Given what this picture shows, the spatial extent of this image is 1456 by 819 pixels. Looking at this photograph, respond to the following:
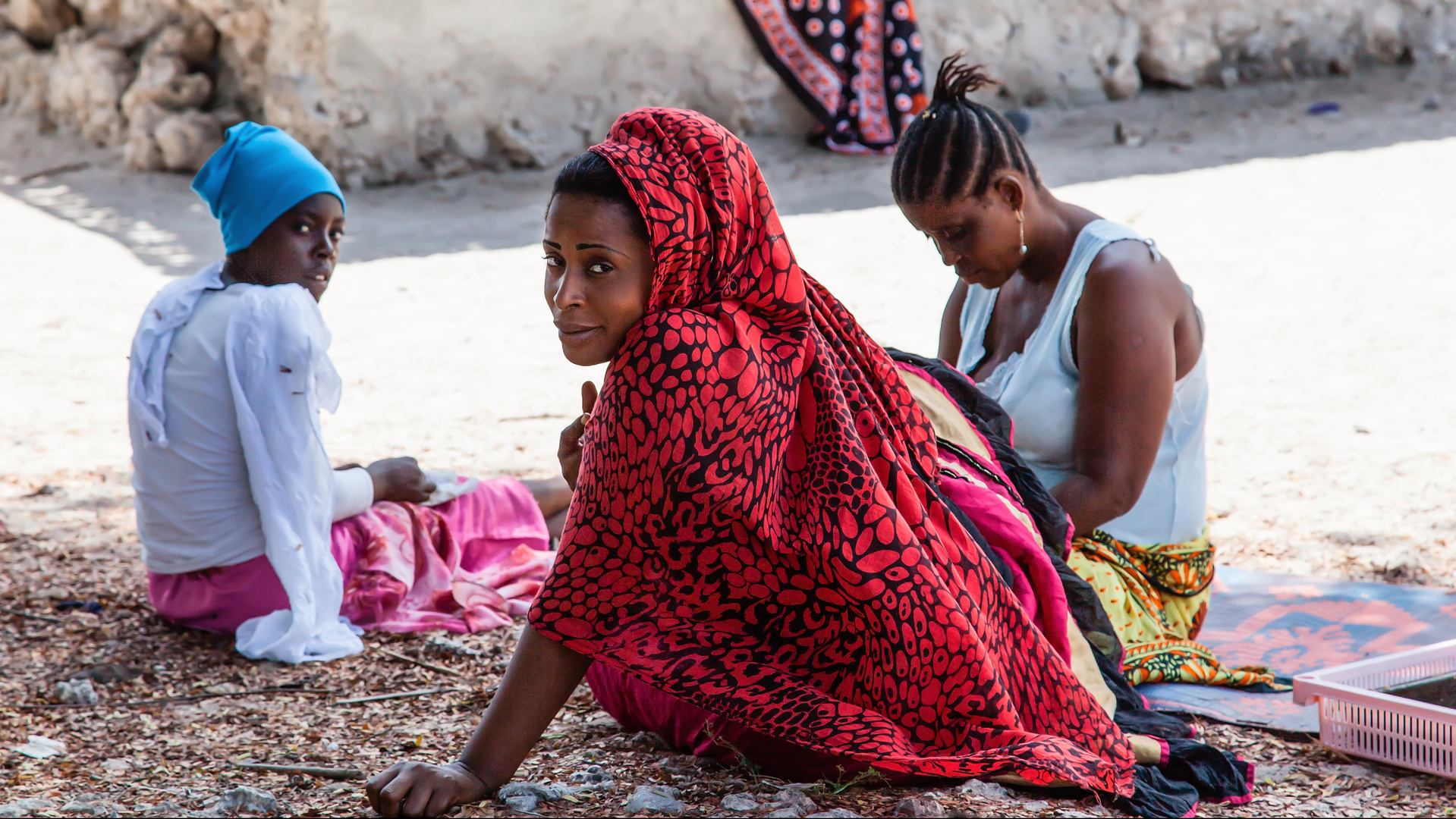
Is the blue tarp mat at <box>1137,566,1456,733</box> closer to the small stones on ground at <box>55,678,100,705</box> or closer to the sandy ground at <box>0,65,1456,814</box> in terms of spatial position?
the sandy ground at <box>0,65,1456,814</box>

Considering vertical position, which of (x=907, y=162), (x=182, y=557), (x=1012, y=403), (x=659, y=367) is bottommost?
(x=182, y=557)

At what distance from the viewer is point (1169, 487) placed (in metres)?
3.10

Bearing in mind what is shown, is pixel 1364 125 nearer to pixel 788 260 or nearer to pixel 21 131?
pixel 788 260

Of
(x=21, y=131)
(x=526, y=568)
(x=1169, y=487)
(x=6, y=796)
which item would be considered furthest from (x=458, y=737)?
(x=21, y=131)

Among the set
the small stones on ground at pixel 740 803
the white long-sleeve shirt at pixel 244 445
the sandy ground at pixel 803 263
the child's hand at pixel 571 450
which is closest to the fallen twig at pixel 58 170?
the sandy ground at pixel 803 263

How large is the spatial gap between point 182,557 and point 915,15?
8.32 m

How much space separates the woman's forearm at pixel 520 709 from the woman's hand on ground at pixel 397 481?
1.67 metres

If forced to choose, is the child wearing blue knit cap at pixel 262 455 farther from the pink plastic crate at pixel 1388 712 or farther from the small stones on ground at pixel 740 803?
the pink plastic crate at pixel 1388 712

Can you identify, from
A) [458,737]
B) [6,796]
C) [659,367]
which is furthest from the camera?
[458,737]

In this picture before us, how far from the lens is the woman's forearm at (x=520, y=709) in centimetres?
208

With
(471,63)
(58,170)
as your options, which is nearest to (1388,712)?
(471,63)

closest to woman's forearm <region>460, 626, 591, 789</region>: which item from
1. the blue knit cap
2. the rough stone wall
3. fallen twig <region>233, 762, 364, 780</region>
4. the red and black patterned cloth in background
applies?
fallen twig <region>233, 762, 364, 780</region>

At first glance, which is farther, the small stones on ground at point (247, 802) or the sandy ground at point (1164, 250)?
the sandy ground at point (1164, 250)

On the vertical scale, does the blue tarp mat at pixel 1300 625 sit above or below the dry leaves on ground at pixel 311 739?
below
